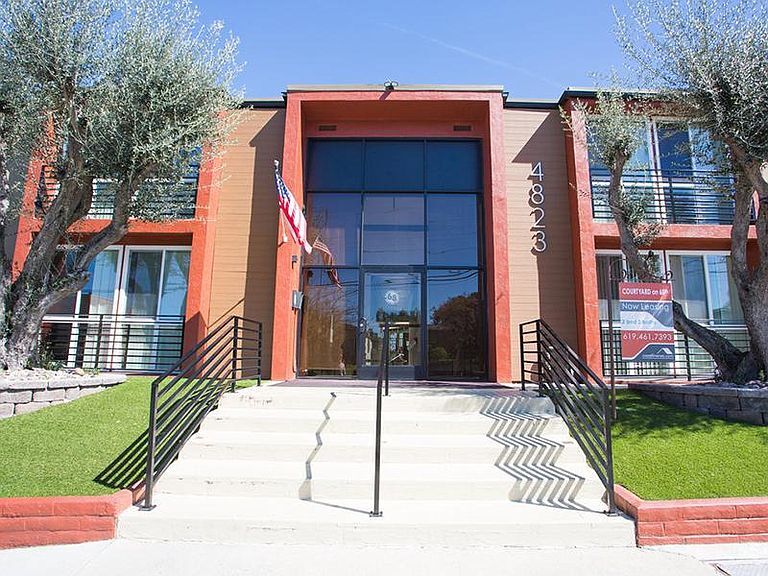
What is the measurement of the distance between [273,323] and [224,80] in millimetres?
4420

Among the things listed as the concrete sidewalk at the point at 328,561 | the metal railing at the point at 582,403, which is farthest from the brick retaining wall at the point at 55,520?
the metal railing at the point at 582,403

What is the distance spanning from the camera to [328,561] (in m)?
3.45

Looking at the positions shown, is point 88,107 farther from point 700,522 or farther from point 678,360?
point 678,360

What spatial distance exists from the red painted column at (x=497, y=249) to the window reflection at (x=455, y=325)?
305 mm

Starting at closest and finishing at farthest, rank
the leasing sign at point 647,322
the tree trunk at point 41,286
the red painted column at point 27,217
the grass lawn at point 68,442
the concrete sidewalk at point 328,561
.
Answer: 1. the concrete sidewalk at point 328,561
2. the grass lawn at point 68,442
3. the leasing sign at point 647,322
4. the tree trunk at point 41,286
5. the red painted column at point 27,217

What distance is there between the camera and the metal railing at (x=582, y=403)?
426 cm

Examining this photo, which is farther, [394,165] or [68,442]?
[394,165]

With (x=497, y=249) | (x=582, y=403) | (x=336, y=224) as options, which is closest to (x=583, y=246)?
(x=497, y=249)

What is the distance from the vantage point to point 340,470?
15.2 ft

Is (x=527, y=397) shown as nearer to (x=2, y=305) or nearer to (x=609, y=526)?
(x=609, y=526)

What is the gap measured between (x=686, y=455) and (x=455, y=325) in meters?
5.32

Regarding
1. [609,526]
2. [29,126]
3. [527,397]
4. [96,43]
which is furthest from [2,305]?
[609,526]

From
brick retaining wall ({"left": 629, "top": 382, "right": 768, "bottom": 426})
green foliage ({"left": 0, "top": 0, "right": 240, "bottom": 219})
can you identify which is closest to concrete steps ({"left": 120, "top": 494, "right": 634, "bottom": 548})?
brick retaining wall ({"left": 629, "top": 382, "right": 768, "bottom": 426})

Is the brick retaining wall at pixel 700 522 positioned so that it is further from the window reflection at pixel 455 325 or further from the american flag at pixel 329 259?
the american flag at pixel 329 259
